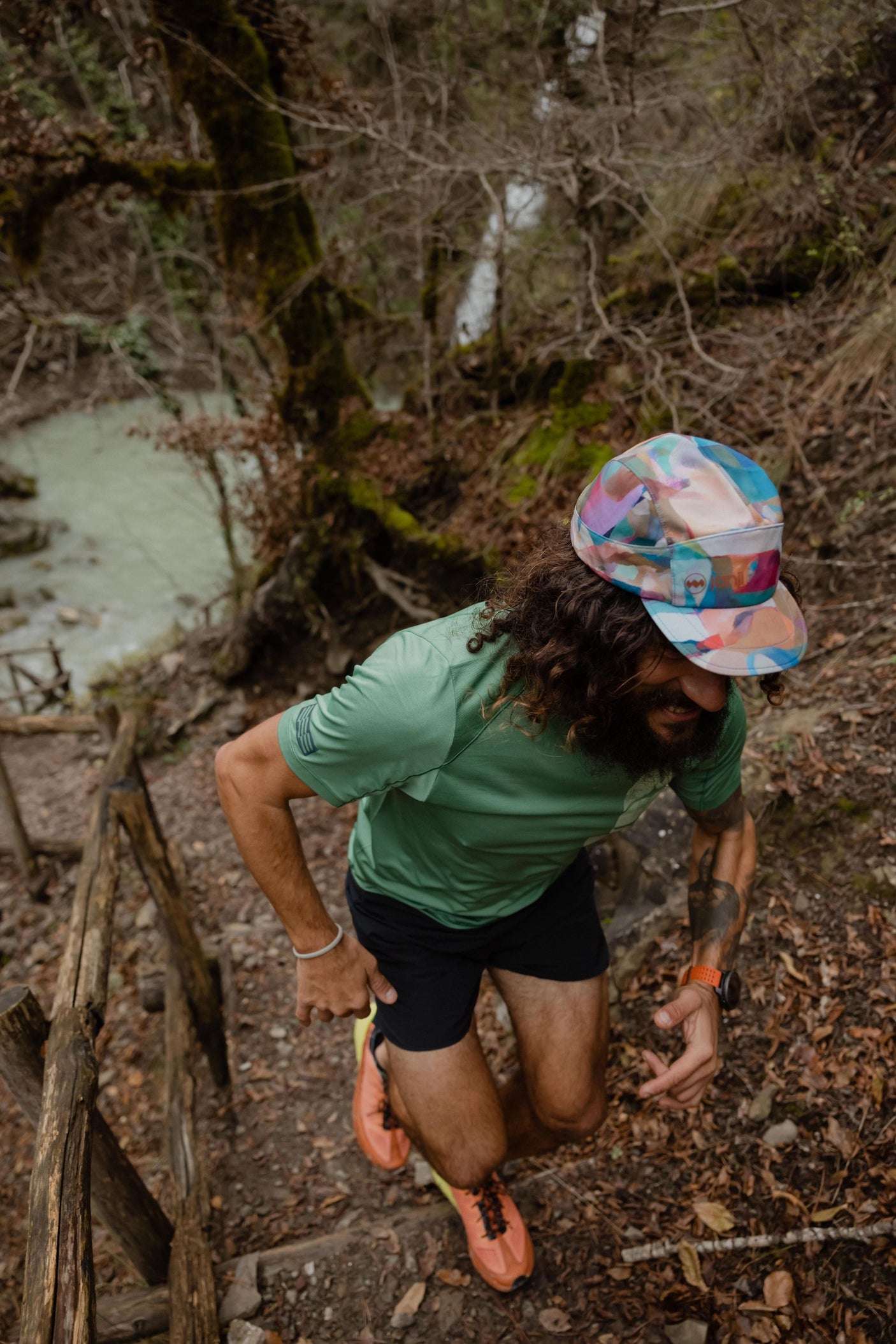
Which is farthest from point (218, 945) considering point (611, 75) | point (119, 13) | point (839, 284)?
point (119, 13)

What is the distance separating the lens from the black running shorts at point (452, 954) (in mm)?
2180

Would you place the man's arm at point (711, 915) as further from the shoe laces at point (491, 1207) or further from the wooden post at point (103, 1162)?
the wooden post at point (103, 1162)

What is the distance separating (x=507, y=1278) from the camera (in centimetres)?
223

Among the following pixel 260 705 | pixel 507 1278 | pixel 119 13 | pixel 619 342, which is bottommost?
pixel 260 705

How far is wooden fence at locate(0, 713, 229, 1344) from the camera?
158 cm

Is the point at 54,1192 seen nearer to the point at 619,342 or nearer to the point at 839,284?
the point at 619,342

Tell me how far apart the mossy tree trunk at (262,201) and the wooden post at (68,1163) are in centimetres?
469

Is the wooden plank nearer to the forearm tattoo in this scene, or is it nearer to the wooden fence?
the wooden fence

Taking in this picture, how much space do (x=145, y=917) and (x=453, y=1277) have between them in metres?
3.42

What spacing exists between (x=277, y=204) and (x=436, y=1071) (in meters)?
5.88

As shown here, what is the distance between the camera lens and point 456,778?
182 centimetres

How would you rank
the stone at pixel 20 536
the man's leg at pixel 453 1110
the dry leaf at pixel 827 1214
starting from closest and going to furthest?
1. the dry leaf at pixel 827 1214
2. the man's leg at pixel 453 1110
3. the stone at pixel 20 536

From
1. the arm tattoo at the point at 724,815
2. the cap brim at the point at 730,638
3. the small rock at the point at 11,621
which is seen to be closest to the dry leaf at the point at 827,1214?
the arm tattoo at the point at 724,815

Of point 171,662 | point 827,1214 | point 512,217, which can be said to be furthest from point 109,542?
point 827,1214
